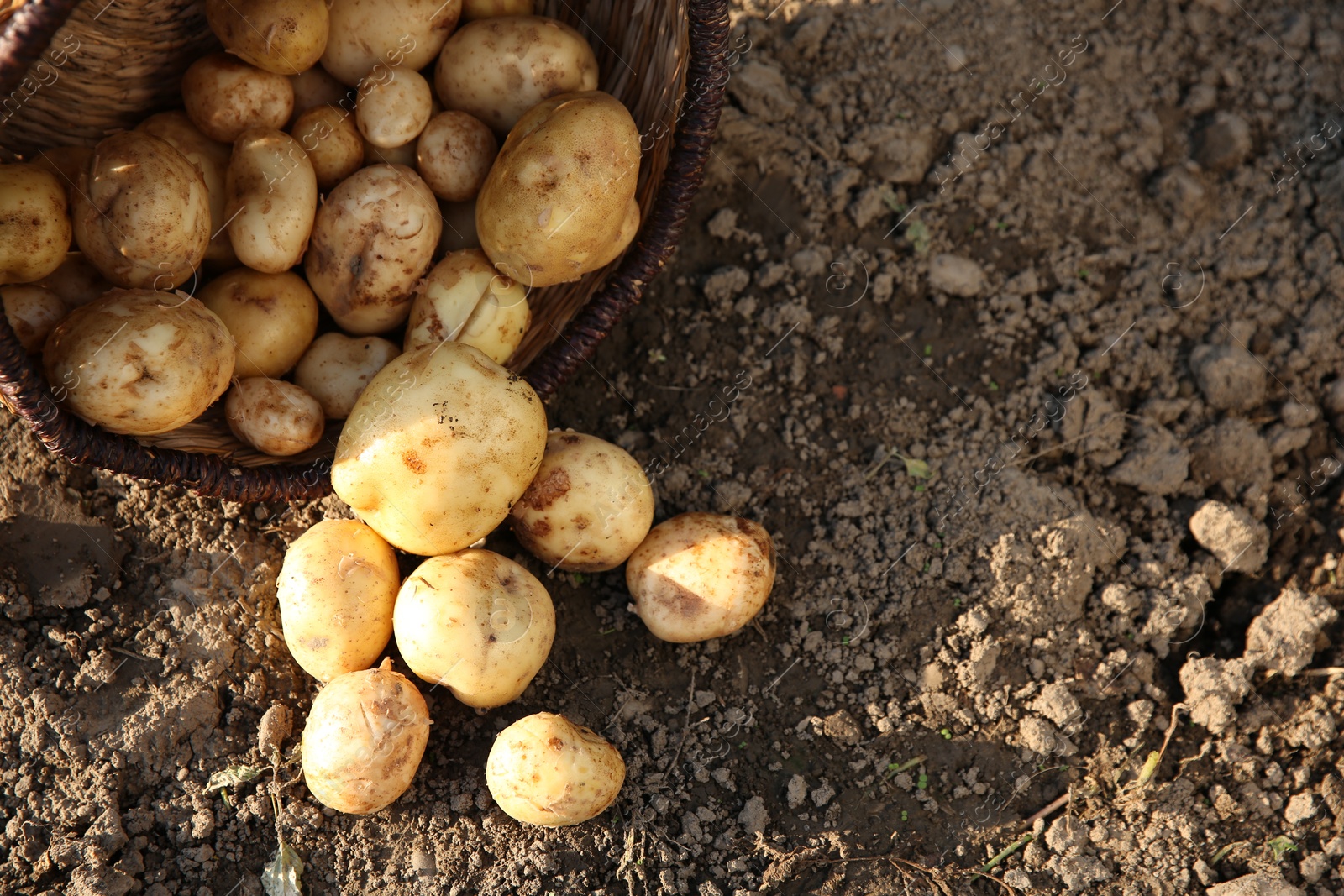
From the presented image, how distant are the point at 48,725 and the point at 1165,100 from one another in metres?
3.05

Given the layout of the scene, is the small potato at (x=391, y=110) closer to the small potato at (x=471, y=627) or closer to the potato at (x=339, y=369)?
the potato at (x=339, y=369)

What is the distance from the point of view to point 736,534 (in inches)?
83.2

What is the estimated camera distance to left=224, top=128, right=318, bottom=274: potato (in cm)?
197

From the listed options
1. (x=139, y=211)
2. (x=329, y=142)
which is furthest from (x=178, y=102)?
(x=139, y=211)

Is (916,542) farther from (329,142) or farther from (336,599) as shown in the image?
(329,142)

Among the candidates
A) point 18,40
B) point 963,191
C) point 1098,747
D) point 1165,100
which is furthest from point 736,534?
point 1165,100

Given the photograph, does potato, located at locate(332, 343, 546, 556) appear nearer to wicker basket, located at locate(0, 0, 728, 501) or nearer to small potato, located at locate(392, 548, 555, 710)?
small potato, located at locate(392, 548, 555, 710)

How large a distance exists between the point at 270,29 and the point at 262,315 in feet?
1.82

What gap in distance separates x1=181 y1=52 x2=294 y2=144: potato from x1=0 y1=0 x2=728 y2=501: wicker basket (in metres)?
0.10

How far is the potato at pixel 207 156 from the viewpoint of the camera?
2.04 meters

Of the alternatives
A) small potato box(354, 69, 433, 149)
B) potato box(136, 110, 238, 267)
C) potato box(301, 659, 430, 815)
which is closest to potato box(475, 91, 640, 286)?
small potato box(354, 69, 433, 149)

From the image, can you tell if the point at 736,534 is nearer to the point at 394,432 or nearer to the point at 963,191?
the point at 394,432

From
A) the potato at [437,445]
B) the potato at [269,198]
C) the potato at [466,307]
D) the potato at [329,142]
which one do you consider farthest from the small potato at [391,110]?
the potato at [437,445]

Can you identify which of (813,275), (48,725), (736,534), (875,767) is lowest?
(48,725)
